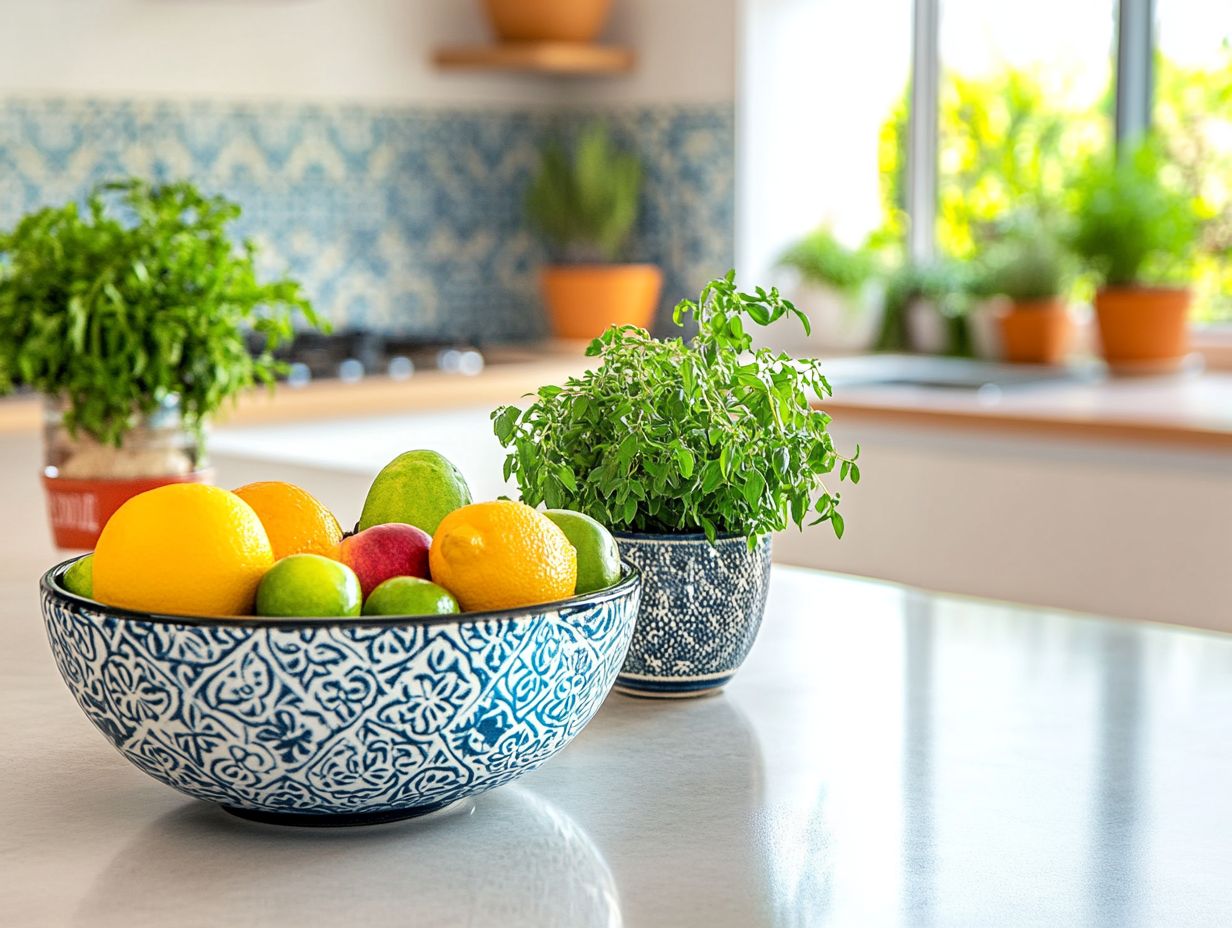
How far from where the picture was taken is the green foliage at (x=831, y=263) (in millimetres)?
3713

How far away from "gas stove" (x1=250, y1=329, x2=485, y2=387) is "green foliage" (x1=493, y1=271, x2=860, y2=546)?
2041mm

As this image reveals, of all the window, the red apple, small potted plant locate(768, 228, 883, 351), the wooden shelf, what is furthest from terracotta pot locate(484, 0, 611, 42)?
the red apple

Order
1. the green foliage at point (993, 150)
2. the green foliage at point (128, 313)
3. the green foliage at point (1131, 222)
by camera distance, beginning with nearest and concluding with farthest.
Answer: the green foliage at point (128, 313) < the green foliage at point (1131, 222) < the green foliage at point (993, 150)

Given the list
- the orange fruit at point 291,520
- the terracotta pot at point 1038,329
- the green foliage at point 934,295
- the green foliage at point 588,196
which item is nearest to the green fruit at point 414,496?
the orange fruit at point 291,520

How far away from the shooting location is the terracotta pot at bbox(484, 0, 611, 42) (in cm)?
375

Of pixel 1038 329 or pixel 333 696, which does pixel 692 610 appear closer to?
pixel 333 696

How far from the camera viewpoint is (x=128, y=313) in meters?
1.39

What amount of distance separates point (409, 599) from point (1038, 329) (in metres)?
2.90

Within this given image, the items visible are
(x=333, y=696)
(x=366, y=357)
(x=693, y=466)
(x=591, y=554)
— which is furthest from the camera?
(x=366, y=357)

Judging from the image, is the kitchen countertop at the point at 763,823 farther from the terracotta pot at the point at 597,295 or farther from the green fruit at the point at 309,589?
the terracotta pot at the point at 597,295

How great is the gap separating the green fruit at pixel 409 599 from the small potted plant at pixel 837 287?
10.0 ft

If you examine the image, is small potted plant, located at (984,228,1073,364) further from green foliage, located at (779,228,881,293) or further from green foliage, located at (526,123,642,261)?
green foliage, located at (526,123,642,261)

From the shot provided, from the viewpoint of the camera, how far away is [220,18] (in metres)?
3.51

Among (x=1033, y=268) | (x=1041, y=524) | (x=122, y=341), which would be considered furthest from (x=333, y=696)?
(x=1033, y=268)
